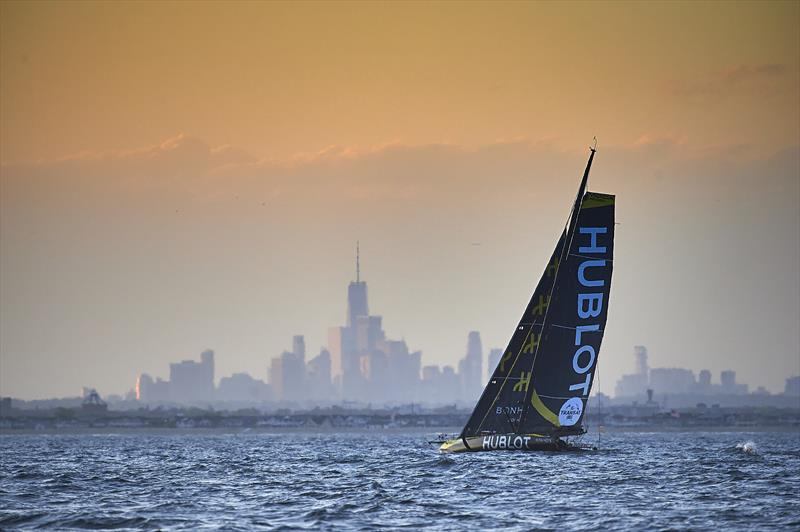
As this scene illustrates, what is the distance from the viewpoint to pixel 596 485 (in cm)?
5766

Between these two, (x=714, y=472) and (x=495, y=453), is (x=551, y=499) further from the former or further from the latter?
(x=495, y=453)

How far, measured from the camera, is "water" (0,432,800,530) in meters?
45.7

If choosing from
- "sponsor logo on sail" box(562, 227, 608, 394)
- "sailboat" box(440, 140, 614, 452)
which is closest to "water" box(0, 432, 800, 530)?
"sailboat" box(440, 140, 614, 452)

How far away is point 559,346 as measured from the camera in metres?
71.5

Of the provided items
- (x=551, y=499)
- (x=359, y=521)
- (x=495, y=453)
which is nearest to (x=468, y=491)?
(x=551, y=499)

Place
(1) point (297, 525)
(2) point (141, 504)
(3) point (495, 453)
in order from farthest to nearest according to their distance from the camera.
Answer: (3) point (495, 453), (2) point (141, 504), (1) point (297, 525)

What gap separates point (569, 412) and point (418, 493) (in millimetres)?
19423

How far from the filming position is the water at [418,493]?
45656 mm

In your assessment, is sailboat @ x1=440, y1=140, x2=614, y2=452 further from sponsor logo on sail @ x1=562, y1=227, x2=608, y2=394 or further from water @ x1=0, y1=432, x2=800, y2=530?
water @ x1=0, y1=432, x2=800, y2=530

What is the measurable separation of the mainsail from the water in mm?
2385

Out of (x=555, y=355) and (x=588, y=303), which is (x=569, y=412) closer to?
(x=555, y=355)

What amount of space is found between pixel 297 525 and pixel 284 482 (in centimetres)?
1804

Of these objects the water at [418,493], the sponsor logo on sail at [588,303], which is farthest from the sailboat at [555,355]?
the water at [418,493]

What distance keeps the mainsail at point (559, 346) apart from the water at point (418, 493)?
7.82 feet
